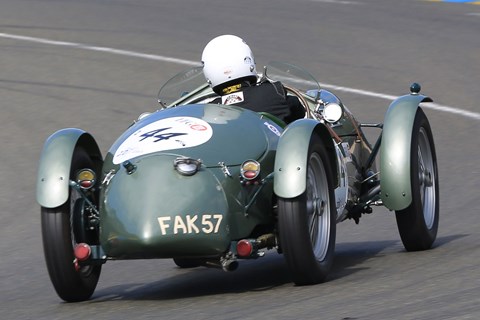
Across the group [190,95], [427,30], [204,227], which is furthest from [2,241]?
[427,30]

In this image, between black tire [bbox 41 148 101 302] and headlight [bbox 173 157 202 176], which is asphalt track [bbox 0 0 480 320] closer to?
black tire [bbox 41 148 101 302]

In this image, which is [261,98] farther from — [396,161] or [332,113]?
[396,161]

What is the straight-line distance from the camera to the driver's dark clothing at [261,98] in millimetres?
8258

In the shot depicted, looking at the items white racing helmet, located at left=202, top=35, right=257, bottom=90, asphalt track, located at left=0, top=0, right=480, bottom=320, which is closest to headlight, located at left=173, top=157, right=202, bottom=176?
asphalt track, located at left=0, top=0, right=480, bottom=320

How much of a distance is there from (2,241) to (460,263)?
4.36m

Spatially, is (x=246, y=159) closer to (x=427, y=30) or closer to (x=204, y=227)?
(x=204, y=227)

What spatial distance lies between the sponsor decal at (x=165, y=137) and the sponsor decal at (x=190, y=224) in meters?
0.50

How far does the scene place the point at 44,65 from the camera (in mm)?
17266

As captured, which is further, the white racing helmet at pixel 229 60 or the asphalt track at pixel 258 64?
the white racing helmet at pixel 229 60

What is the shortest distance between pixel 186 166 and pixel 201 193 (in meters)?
0.19

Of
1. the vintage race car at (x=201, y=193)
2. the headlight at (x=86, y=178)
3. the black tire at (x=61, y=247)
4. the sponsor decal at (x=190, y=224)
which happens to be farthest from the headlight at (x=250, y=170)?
the black tire at (x=61, y=247)

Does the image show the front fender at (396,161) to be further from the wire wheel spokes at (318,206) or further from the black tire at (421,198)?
the wire wheel spokes at (318,206)

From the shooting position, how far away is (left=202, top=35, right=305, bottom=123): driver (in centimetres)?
828

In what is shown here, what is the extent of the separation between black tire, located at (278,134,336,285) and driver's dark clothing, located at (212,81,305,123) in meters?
0.54
